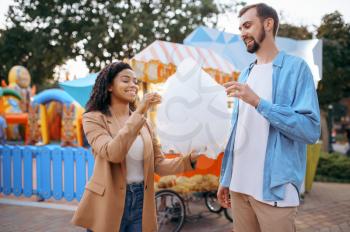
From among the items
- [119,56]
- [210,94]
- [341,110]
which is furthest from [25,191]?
[341,110]

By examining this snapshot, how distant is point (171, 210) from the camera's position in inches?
176

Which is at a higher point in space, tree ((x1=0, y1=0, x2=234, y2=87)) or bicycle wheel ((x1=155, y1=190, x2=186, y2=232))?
tree ((x1=0, y1=0, x2=234, y2=87))

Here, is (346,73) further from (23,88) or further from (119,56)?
(23,88)

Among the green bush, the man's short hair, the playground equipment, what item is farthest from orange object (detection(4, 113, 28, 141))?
the man's short hair

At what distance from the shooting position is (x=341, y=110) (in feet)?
115

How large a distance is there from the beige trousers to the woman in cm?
43

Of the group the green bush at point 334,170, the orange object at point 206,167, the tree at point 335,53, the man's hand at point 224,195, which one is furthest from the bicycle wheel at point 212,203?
the tree at point 335,53

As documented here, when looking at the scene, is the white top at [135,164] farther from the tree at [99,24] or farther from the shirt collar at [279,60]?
the tree at [99,24]

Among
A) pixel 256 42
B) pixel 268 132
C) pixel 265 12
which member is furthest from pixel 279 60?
pixel 268 132

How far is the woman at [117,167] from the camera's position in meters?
2.03

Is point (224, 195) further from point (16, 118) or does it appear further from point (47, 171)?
point (16, 118)

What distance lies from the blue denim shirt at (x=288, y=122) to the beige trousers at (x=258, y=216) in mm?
84

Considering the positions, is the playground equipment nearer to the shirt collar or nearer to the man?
the man

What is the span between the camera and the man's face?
1.90m
